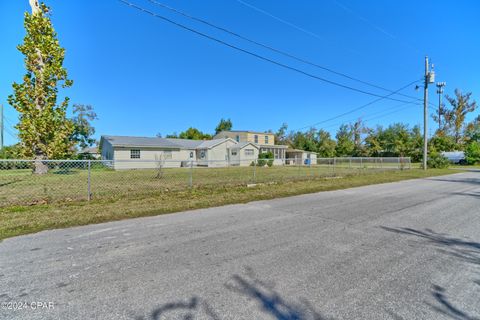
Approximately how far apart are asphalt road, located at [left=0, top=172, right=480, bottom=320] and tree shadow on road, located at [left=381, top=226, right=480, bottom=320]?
0.01 metres

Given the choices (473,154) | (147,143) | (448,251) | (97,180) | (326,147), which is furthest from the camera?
(326,147)

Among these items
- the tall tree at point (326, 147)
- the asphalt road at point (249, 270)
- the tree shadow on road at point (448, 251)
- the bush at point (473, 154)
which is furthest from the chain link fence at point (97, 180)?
the tall tree at point (326, 147)

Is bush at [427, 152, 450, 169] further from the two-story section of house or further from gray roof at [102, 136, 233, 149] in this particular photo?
gray roof at [102, 136, 233, 149]

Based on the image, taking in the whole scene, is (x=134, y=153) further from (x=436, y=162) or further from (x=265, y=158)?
(x=436, y=162)

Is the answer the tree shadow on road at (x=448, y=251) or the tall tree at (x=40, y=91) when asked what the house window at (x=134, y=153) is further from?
the tree shadow on road at (x=448, y=251)

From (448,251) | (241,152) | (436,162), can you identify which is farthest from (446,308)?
Answer: (436,162)

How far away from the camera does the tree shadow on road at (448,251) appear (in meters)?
2.12

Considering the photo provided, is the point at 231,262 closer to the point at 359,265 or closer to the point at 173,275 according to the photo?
the point at 173,275

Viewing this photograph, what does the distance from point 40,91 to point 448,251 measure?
69.4 feet

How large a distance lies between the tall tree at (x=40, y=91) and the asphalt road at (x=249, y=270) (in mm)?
14874

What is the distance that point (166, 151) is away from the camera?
26.1 meters

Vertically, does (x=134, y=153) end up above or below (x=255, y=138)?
below

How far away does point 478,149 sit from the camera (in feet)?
105

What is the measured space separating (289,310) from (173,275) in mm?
1407
